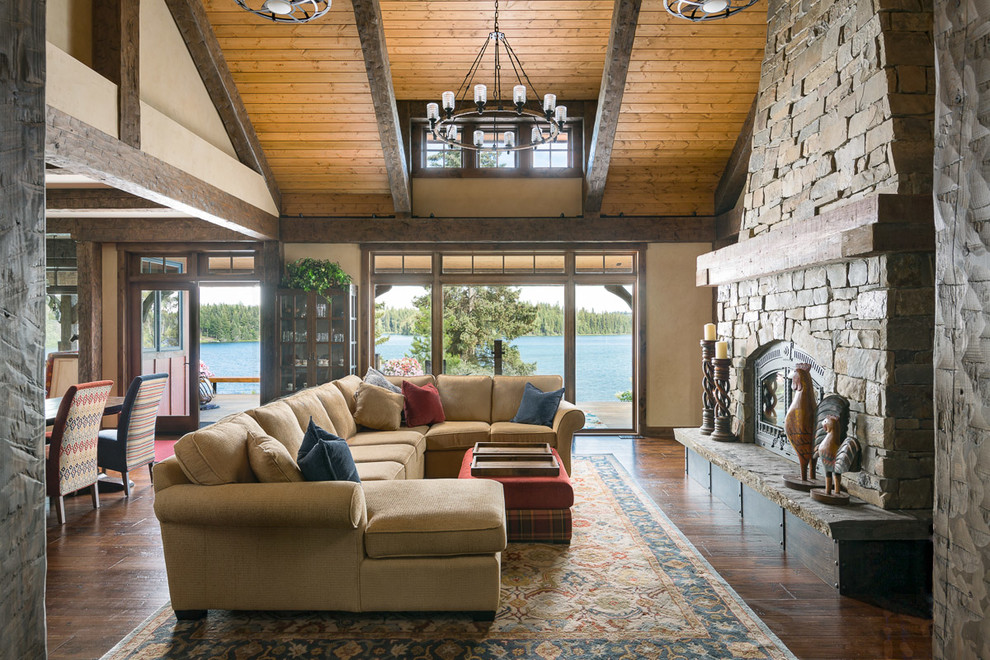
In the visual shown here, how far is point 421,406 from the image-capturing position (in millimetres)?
5543

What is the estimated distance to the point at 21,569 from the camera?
123cm

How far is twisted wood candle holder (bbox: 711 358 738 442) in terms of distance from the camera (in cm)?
508

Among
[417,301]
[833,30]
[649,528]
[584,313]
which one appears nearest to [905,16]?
[833,30]

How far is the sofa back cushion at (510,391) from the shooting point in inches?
229

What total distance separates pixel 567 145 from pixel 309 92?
118 inches

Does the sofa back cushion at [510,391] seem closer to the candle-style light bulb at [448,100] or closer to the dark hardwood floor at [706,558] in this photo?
the dark hardwood floor at [706,558]

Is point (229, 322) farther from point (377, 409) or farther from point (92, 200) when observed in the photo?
point (377, 409)

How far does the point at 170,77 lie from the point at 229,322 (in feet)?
11.1

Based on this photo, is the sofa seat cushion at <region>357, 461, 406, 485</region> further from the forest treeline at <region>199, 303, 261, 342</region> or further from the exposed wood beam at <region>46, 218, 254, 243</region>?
the forest treeline at <region>199, 303, 261, 342</region>

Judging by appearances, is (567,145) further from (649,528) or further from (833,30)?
Result: (649,528)

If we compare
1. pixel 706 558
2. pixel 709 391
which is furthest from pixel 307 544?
pixel 709 391

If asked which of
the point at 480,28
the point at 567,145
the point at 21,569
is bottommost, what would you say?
the point at 21,569

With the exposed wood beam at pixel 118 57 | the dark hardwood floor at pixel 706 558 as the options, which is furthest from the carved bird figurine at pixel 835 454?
the exposed wood beam at pixel 118 57

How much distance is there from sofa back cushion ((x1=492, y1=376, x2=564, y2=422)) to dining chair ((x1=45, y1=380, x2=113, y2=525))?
10.5ft
